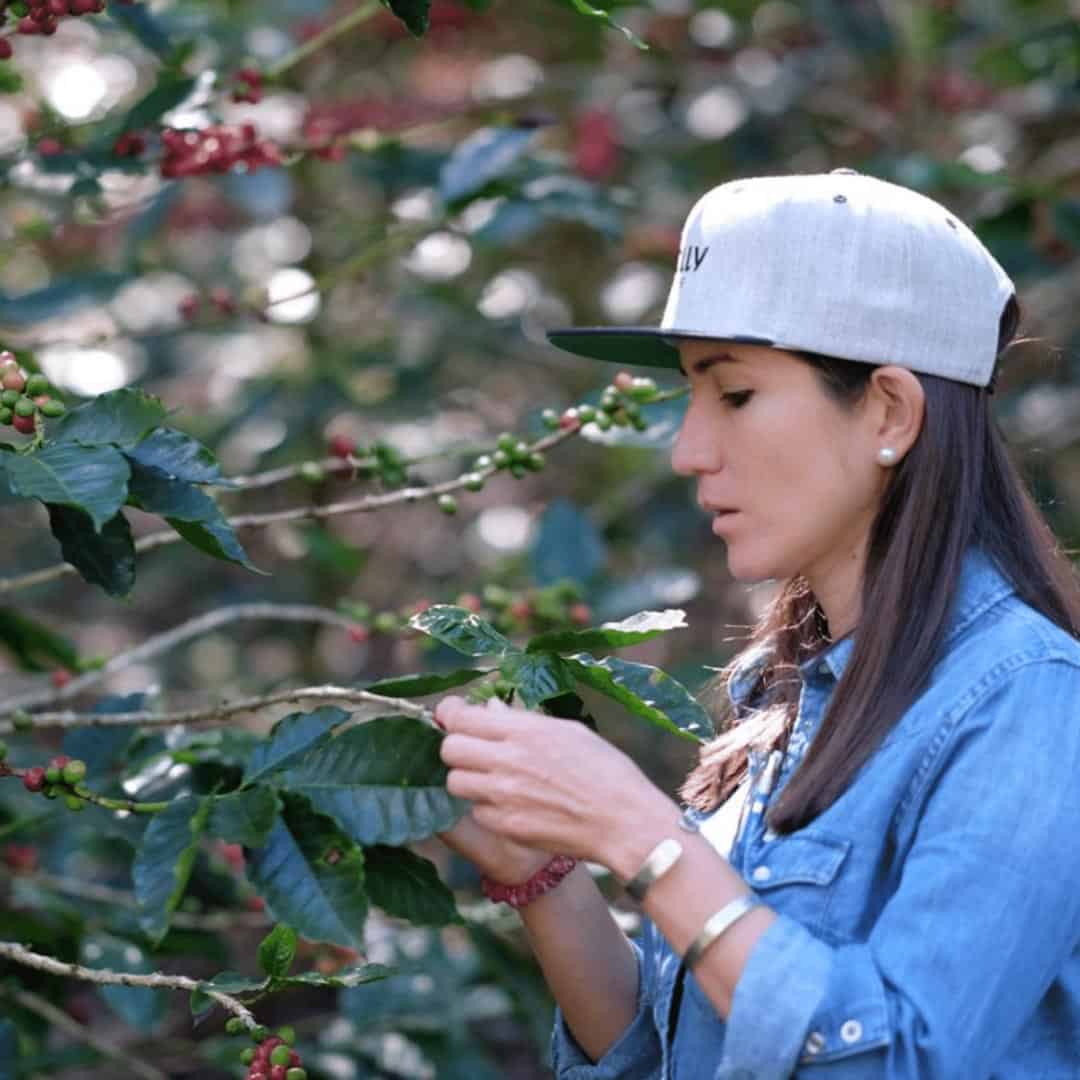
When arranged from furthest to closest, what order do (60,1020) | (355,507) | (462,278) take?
(462,278) → (60,1020) → (355,507)

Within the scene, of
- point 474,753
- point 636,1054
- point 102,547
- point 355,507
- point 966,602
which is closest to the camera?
point 474,753

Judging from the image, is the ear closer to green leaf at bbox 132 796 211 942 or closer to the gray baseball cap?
the gray baseball cap

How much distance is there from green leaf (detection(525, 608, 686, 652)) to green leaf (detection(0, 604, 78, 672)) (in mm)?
957

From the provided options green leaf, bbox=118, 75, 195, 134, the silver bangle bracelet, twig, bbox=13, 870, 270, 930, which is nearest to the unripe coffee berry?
the silver bangle bracelet

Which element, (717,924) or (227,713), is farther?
(227,713)

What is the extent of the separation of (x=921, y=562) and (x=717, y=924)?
391 mm

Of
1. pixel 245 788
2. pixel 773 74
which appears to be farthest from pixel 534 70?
pixel 245 788

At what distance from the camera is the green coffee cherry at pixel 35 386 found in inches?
57.8

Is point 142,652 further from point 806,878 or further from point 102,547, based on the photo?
point 806,878

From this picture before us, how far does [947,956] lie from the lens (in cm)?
124

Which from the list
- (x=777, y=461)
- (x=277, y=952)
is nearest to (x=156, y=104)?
(x=777, y=461)

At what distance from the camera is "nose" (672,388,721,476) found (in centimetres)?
151

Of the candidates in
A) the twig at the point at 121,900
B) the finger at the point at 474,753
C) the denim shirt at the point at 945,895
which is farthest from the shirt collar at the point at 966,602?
the twig at the point at 121,900

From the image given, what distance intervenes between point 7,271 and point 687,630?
196 cm
